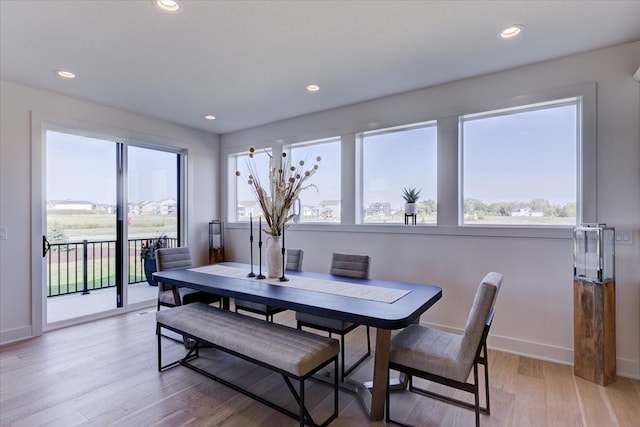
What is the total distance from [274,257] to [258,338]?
33.9 inches

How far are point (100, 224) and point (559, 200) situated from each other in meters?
5.30

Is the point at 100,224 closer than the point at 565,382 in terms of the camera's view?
No

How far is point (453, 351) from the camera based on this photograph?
1.87 metres

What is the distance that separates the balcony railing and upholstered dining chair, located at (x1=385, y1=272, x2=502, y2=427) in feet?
13.0

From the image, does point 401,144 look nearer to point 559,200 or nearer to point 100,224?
point 559,200

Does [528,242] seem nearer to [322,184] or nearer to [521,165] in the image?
[521,165]

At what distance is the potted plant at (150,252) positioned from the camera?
4828 millimetres

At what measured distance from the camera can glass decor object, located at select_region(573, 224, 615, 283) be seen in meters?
2.47

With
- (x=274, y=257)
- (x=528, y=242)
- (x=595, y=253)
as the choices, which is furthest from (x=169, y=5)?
(x=595, y=253)

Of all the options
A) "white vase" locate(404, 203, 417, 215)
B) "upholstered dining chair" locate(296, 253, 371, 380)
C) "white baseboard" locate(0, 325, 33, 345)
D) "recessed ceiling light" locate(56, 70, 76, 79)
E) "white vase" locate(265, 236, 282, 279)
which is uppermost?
"recessed ceiling light" locate(56, 70, 76, 79)

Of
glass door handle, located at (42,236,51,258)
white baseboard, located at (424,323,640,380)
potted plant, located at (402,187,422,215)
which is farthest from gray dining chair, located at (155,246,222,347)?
white baseboard, located at (424,323,640,380)

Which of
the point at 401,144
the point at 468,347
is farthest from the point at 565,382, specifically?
the point at 401,144

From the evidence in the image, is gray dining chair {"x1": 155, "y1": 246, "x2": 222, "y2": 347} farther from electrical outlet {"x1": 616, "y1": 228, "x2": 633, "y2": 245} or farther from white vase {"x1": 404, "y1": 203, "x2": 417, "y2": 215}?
electrical outlet {"x1": 616, "y1": 228, "x2": 633, "y2": 245}

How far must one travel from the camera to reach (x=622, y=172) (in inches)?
102
